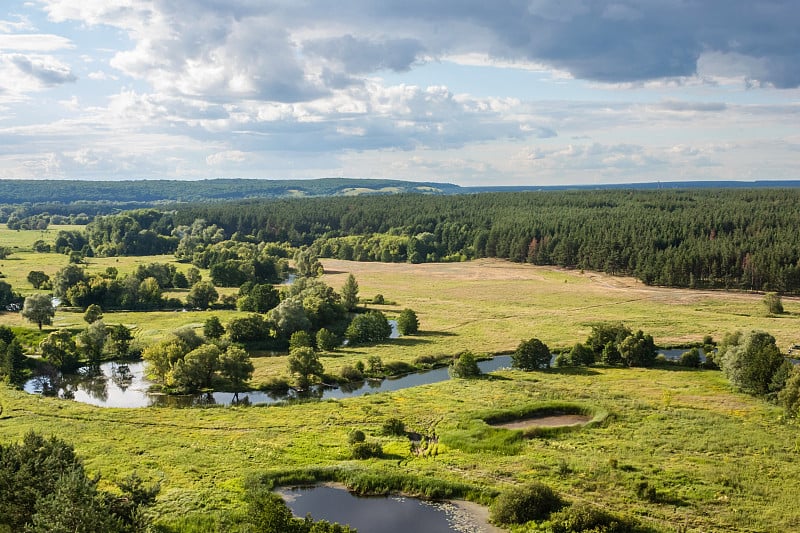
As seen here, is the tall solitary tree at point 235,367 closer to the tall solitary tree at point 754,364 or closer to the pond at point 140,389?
the pond at point 140,389

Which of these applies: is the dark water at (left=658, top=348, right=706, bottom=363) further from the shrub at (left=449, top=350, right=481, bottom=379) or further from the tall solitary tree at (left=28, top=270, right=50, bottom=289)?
the tall solitary tree at (left=28, top=270, right=50, bottom=289)

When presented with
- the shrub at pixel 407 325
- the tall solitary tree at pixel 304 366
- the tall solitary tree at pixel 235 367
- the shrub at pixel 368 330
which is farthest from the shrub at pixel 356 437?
the shrub at pixel 407 325

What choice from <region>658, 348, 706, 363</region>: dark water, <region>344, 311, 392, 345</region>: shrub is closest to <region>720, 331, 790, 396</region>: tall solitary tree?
<region>658, 348, 706, 363</region>: dark water

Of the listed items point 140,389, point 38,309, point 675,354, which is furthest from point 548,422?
point 38,309

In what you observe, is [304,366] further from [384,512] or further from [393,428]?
[384,512]

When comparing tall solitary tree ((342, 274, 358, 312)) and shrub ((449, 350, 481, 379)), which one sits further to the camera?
tall solitary tree ((342, 274, 358, 312))

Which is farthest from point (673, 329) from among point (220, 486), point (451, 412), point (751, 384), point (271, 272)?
point (271, 272)
